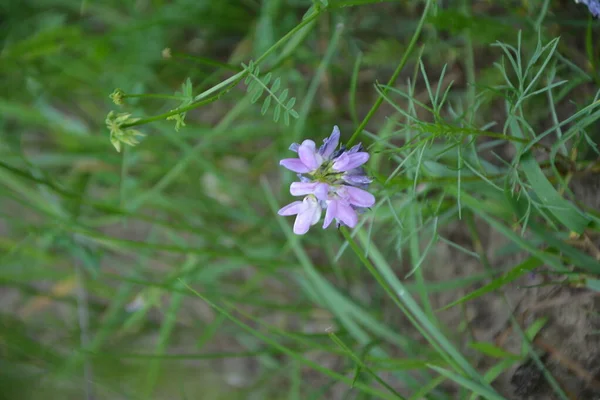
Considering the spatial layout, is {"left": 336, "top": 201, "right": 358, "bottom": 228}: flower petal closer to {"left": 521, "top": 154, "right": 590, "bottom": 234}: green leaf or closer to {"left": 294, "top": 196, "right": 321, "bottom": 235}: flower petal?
{"left": 294, "top": 196, "right": 321, "bottom": 235}: flower petal

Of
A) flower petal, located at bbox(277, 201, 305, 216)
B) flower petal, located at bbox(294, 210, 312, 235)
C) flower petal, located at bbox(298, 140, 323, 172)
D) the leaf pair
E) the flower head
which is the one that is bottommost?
flower petal, located at bbox(294, 210, 312, 235)

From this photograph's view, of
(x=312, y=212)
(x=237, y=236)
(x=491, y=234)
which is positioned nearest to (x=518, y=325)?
(x=491, y=234)

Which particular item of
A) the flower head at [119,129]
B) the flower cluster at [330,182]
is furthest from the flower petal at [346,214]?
the flower head at [119,129]

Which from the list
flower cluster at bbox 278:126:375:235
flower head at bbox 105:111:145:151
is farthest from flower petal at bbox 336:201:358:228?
flower head at bbox 105:111:145:151

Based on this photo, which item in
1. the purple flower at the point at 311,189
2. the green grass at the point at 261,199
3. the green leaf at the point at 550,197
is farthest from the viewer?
the green grass at the point at 261,199

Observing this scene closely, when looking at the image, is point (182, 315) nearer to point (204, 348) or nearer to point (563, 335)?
point (204, 348)

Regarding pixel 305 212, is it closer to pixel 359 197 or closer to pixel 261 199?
pixel 359 197

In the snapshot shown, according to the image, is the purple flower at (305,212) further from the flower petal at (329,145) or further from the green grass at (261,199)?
the green grass at (261,199)
